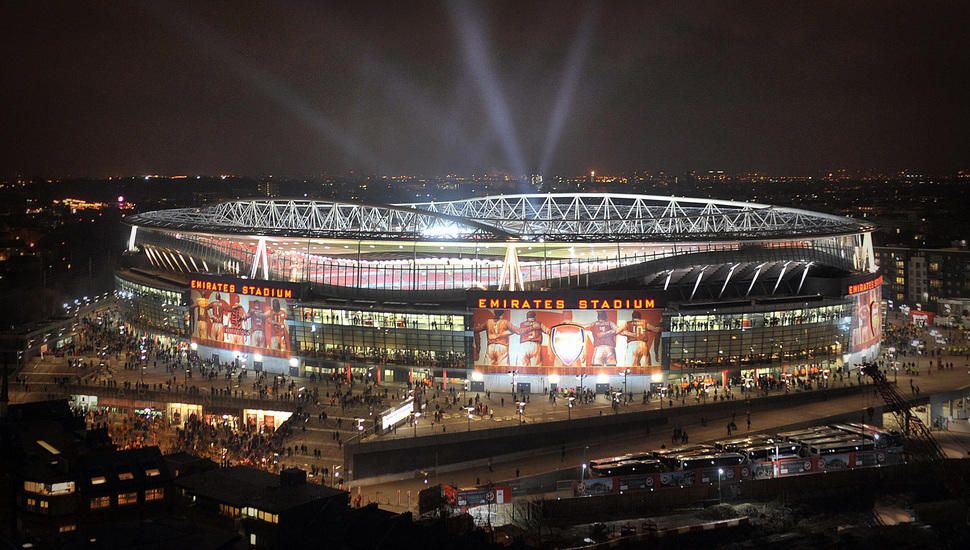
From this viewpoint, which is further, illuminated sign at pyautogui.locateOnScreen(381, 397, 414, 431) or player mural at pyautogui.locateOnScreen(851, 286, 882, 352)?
player mural at pyautogui.locateOnScreen(851, 286, 882, 352)

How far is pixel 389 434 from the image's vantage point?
48.1 m

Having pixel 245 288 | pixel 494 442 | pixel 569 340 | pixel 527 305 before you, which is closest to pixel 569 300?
pixel 569 340

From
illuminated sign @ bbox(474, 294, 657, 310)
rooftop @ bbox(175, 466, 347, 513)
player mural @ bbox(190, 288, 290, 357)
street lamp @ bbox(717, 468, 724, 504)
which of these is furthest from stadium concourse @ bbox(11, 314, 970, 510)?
rooftop @ bbox(175, 466, 347, 513)

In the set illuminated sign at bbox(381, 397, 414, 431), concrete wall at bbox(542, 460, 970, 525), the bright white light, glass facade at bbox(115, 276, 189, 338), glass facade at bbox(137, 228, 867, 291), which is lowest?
concrete wall at bbox(542, 460, 970, 525)

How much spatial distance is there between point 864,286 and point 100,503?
48754mm

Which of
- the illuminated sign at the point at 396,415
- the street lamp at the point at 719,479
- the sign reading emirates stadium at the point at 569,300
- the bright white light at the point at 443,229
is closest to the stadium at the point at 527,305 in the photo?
the sign reading emirates stadium at the point at 569,300

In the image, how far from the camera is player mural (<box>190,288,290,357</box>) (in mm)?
64188

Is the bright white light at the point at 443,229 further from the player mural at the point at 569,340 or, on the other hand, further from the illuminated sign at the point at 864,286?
the illuminated sign at the point at 864,286

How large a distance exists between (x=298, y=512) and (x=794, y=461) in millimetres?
22969

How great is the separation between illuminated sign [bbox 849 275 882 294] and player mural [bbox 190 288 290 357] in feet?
115

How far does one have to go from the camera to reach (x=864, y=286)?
6650 centimetres

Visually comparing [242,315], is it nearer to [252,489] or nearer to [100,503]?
[100,503]

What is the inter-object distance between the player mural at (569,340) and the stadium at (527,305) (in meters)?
0.08

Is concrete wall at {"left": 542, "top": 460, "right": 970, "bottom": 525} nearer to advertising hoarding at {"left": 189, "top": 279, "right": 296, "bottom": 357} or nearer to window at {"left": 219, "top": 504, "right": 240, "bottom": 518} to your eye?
window at {"left": 219, "top": 504, "right": 240, "bottom": 518}
